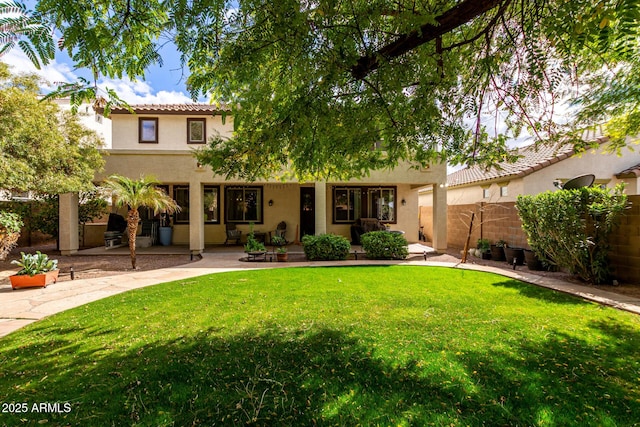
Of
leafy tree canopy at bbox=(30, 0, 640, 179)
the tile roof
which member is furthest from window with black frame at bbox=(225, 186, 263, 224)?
leafy tree canopy at bbox=(30, 0, 640, 179)

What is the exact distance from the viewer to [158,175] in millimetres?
11914

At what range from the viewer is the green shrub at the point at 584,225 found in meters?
6.72

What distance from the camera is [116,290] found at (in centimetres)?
670

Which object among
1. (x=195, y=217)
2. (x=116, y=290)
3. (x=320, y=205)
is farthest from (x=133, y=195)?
(x=320, y=205)

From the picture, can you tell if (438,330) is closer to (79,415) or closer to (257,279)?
(79,415)

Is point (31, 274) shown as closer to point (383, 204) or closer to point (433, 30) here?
point (433, 30)

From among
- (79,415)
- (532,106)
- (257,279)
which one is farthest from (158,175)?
(532,106)

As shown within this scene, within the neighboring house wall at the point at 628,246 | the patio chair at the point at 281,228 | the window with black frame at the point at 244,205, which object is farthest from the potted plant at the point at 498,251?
the window with black frame at the point at 244,205

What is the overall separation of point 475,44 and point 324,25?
2.72 meters

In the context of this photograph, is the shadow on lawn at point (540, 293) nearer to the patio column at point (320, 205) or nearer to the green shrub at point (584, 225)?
the green shrub at point (584, 225)

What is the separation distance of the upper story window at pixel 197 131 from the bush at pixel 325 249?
8.68 m

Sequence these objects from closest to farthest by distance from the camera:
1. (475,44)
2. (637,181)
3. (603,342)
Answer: (603,342), (475,44), (637,181)

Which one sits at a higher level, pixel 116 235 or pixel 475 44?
pixel 475 44

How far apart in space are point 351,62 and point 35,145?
31.9ft
